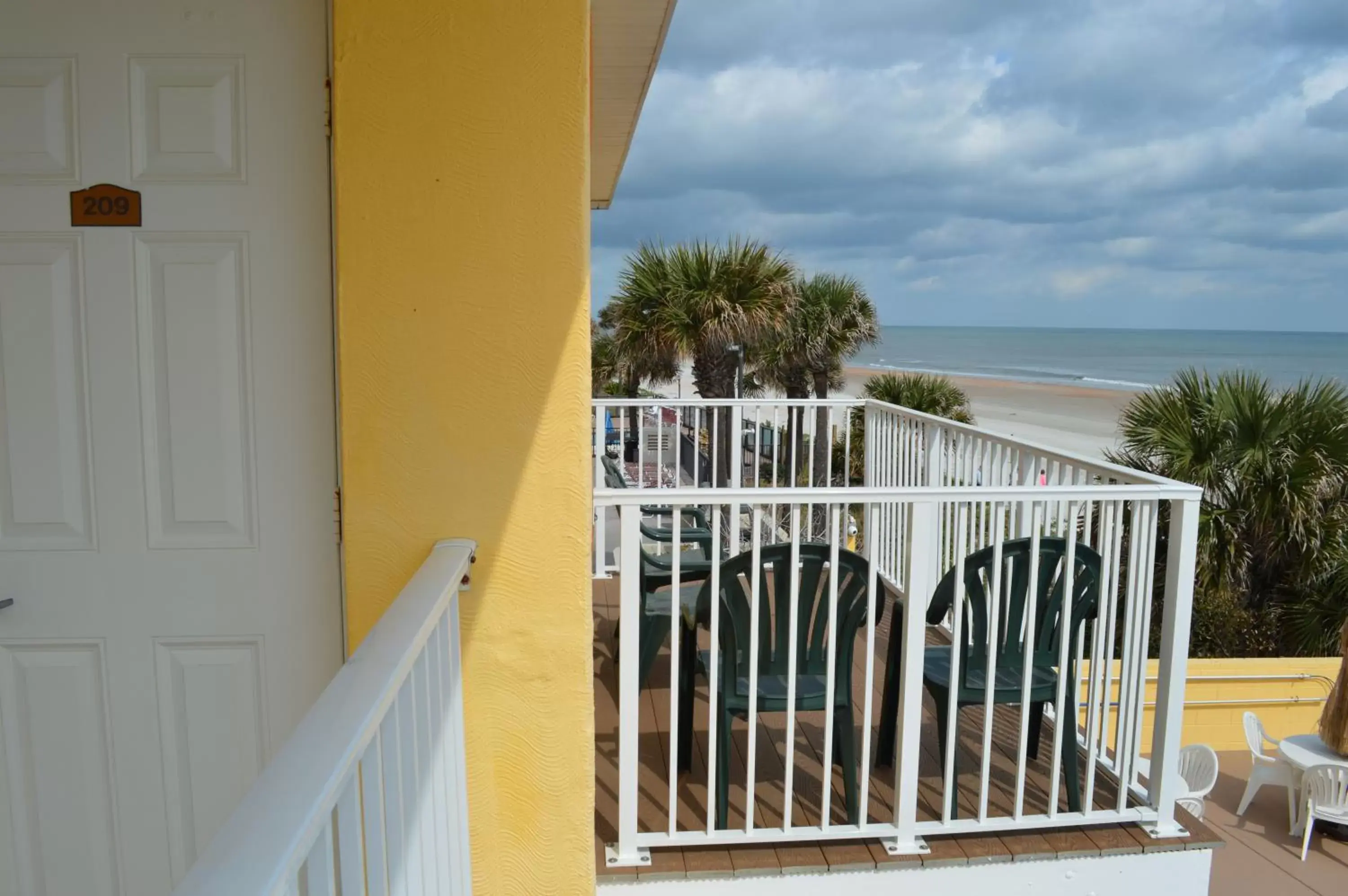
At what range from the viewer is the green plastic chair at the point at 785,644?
2.70 m

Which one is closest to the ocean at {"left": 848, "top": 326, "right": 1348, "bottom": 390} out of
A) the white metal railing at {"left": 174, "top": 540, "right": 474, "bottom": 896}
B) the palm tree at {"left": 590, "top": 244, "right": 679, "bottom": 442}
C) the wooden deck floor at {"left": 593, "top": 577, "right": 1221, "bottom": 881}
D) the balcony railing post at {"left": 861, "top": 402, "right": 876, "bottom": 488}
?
the palm tree at {"left": 590, "top": 244, "right": 679, "bottom": 442}

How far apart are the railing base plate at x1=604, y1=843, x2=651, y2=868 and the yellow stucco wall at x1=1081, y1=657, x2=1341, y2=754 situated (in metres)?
7.20

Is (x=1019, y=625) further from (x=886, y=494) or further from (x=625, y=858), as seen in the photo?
(x=625, y=858)

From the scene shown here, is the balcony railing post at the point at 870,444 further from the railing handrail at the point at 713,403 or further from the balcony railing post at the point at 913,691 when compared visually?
the balcony railing post at the point at 913,691

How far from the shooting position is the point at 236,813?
71 centimetres

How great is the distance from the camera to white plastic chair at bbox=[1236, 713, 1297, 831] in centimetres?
665

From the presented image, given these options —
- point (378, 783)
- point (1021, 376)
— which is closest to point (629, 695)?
point (378, 783)

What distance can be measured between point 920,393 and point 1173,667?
1438 cm

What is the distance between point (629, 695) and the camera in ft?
8.35

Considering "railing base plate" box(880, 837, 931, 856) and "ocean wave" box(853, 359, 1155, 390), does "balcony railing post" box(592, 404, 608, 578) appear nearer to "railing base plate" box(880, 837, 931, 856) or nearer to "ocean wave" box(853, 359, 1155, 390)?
"railing base plate" box(880, 837, 931, 856)

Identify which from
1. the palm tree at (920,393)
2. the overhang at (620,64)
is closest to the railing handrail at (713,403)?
the overhang at (620,64)

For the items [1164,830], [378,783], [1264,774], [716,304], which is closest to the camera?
[378,783]

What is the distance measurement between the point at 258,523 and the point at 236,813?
1.29 metres

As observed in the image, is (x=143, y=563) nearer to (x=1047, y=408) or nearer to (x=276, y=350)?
(x=276, y=350)
